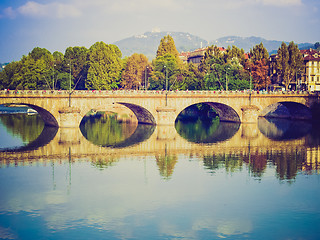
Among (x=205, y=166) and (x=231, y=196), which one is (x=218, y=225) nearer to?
(x=231, y=196)

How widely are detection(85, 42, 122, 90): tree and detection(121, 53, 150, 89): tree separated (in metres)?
5.74

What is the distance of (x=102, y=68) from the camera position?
131m

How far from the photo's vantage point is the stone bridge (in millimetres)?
82000

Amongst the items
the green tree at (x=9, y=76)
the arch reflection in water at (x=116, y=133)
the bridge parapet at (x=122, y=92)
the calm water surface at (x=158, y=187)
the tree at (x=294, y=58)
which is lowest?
the calm water surface at (x=158, y=187)

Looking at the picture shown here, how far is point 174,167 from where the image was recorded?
177 ft

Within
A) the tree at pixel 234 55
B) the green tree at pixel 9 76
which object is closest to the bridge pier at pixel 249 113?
the tree at pixel 234 55

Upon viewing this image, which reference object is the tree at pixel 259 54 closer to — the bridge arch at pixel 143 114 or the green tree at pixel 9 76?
the bridge arch at pixel 143 114

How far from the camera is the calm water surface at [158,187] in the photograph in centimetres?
3309

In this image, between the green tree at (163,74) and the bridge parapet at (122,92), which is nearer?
the bridge parapet at (122,92)

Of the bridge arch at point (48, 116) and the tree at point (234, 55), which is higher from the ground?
the tree at point (234, 55)

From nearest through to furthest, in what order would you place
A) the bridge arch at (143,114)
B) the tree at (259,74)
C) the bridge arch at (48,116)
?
the bridge arch at (48,116), the bridge arch at (143,114), the tree at (259,74)

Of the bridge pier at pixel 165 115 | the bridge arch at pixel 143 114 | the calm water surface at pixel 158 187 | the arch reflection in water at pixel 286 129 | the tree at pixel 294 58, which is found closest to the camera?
the calm water surface at pixel 158 187

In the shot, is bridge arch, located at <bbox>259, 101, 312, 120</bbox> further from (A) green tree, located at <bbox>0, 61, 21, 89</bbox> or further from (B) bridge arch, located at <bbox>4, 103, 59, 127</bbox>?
(A) green tree, located at <bbox>0, 61, 21, 89</bbox>

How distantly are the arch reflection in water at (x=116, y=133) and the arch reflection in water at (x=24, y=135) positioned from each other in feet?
23.8
